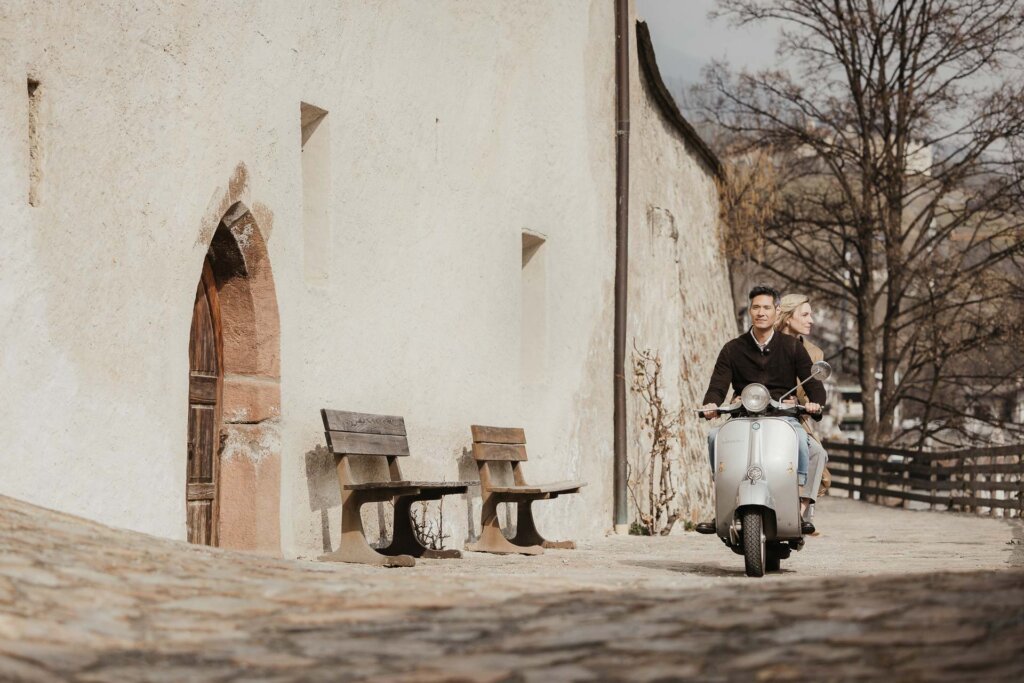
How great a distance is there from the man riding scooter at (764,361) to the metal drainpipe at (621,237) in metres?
5.23

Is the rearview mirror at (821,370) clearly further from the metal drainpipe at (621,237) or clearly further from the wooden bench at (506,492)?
the metal drainpipe at (621,237)

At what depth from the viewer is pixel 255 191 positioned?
25.7 ft

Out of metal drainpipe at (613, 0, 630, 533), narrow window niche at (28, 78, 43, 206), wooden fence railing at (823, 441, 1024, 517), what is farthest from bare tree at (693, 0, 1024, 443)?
narrow window niche at (28, 78, 43, 206)

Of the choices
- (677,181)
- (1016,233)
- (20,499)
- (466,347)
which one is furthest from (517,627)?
(1016,233)

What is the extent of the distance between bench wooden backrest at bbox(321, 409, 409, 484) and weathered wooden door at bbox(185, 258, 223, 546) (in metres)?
0.66

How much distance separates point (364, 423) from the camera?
8492mm

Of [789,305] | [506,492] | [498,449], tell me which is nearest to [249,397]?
[506,492]

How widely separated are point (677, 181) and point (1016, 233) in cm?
864

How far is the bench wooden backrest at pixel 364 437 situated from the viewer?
8.07 m

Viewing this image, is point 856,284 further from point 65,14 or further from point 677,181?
point 65,14

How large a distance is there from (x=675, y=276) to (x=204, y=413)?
942cm

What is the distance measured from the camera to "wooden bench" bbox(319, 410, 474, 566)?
7812 millimetres

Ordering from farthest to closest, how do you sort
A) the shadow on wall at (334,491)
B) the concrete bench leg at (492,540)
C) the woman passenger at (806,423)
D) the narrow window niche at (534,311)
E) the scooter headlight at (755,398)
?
the narrow window niche at (534,311) → the concrete bench leg at (492,540) → the shadow on wall at (334,491) → the woman passenger at (806,423) → the scooter headlight at (755,398)

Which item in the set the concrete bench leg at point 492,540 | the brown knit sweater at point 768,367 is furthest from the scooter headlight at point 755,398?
the concrete bench leg at point 492,540
